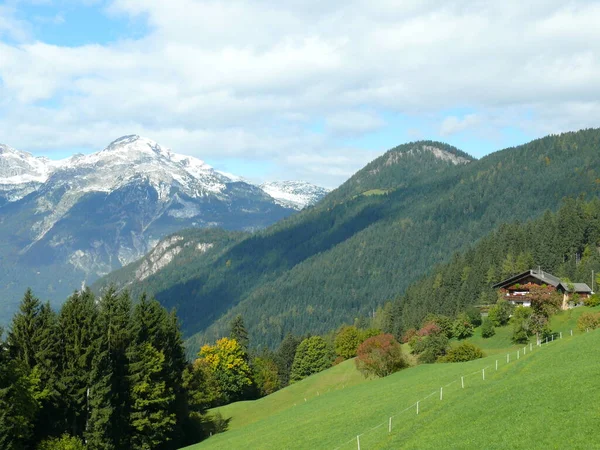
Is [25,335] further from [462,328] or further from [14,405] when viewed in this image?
[462,328]

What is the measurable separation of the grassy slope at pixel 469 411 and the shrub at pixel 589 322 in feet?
52.3

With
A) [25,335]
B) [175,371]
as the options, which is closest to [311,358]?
[175,371]

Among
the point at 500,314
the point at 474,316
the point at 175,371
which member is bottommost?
the point at 500,314

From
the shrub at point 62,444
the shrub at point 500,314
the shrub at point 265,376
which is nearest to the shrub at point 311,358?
the shrub at point 265,376

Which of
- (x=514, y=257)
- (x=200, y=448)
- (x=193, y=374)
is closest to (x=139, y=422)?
(x=200, y=448)

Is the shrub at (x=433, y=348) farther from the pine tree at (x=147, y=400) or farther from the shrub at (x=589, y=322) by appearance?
the pine tree at (x=147, y=400)

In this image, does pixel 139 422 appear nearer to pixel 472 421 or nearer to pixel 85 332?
pixel 85 332

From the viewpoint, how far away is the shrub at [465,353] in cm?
8338

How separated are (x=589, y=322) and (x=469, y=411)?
44149 millimetres

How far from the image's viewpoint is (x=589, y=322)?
3081 inches

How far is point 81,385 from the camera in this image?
203ft

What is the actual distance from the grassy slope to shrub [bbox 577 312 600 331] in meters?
16.0

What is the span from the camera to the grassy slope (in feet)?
110

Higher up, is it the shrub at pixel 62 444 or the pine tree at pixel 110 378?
the pine tree at pixel 110 378
